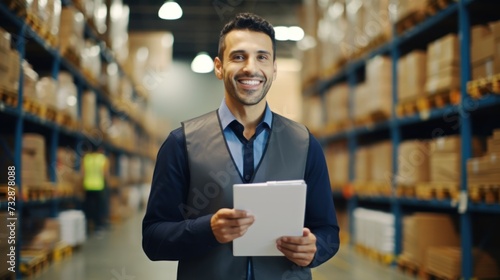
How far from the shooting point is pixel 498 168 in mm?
4656

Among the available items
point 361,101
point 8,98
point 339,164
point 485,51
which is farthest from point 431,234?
point 8,98

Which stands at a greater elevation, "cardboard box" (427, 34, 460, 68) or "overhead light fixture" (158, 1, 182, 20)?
"overhead light fixture" (158, 1, 182, 20)

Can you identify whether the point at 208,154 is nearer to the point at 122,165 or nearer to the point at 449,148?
the point at 449,148

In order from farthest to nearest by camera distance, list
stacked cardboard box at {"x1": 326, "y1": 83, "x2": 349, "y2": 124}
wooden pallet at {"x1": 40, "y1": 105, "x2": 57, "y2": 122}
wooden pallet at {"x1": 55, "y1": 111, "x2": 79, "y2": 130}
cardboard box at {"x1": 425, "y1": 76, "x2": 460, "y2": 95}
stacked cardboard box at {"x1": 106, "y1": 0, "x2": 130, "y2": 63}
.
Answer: stacked cardboard box at {"x1": 106, "y1": 0, "x2": 130, "y2": 63}, stacked cardboard box at {"x1": 326, "y1": 83, "x2": 349, "y2": 124}, wooden pallet at {"x1": 55, "y1": 111, "x2": 79, "y2": 130}, wooden pallet at {"x1": 40, "y1": 105, "x2": 57, "y2": 122}, cardboard box at {"x1": 425, "y1": 76, "x2": 460, "y2": 95}

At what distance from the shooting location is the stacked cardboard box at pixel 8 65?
5.16m

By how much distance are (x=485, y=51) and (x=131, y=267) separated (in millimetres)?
4561

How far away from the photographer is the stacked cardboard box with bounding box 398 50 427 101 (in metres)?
6.46

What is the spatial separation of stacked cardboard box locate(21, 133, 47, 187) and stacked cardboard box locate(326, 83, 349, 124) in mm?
5077

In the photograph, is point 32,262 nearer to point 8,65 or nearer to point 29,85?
point 29,85

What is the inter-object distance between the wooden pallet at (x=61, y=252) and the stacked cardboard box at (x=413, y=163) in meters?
4.47

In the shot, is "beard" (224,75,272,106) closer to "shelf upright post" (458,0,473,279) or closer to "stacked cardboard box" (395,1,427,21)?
"shelf upright post" (458,0,473,279)

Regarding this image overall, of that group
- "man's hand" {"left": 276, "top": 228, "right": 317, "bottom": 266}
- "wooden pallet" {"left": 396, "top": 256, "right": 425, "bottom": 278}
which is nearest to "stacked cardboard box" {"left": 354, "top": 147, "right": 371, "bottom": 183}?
"wooden pallet" {"left": 396, "top": 256, "right": 425, "bottom": 278}

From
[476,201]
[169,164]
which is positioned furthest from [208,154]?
[476,201]

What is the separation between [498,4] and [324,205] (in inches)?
166
